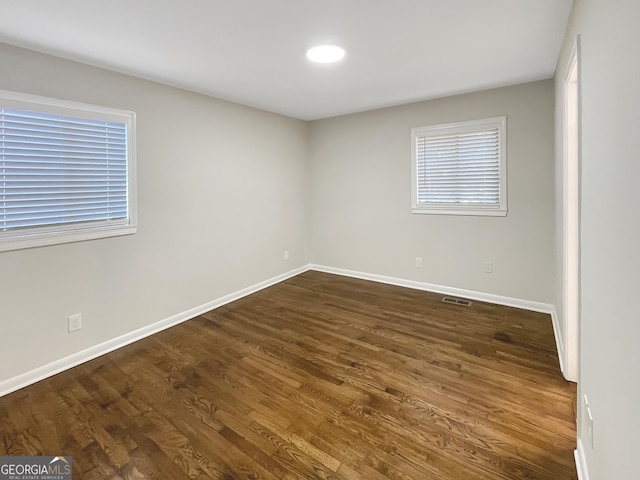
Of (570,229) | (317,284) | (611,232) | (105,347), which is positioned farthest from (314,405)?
(317,284)

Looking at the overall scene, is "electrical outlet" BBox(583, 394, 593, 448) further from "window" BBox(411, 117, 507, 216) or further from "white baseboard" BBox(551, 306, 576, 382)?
"window" BBox(411, 117, 507, 216)

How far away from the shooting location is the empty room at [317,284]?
160 centimetres

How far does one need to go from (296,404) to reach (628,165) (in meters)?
2.04

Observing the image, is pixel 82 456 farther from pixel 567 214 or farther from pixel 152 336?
pixel 567 214

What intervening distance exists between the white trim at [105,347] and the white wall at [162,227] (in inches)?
2.0

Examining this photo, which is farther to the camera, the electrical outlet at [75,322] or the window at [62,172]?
the electrical outlet at [75,322]

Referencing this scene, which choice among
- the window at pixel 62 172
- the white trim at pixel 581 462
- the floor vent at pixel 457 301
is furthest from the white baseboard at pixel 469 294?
the window at pixel 62 172

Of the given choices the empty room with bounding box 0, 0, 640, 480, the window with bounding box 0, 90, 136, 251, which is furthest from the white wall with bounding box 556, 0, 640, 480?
the window with bounding box 0, 90, 136, 251

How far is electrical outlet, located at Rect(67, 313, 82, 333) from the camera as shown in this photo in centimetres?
263

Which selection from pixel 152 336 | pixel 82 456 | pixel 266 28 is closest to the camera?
pixel 82 456

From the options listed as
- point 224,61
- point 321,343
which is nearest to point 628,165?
point 321,343

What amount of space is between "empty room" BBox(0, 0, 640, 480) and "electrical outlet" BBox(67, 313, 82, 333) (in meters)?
0.02

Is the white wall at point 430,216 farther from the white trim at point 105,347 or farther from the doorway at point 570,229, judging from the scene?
the white trim at point 105,347

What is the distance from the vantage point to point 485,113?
367 centimetres
